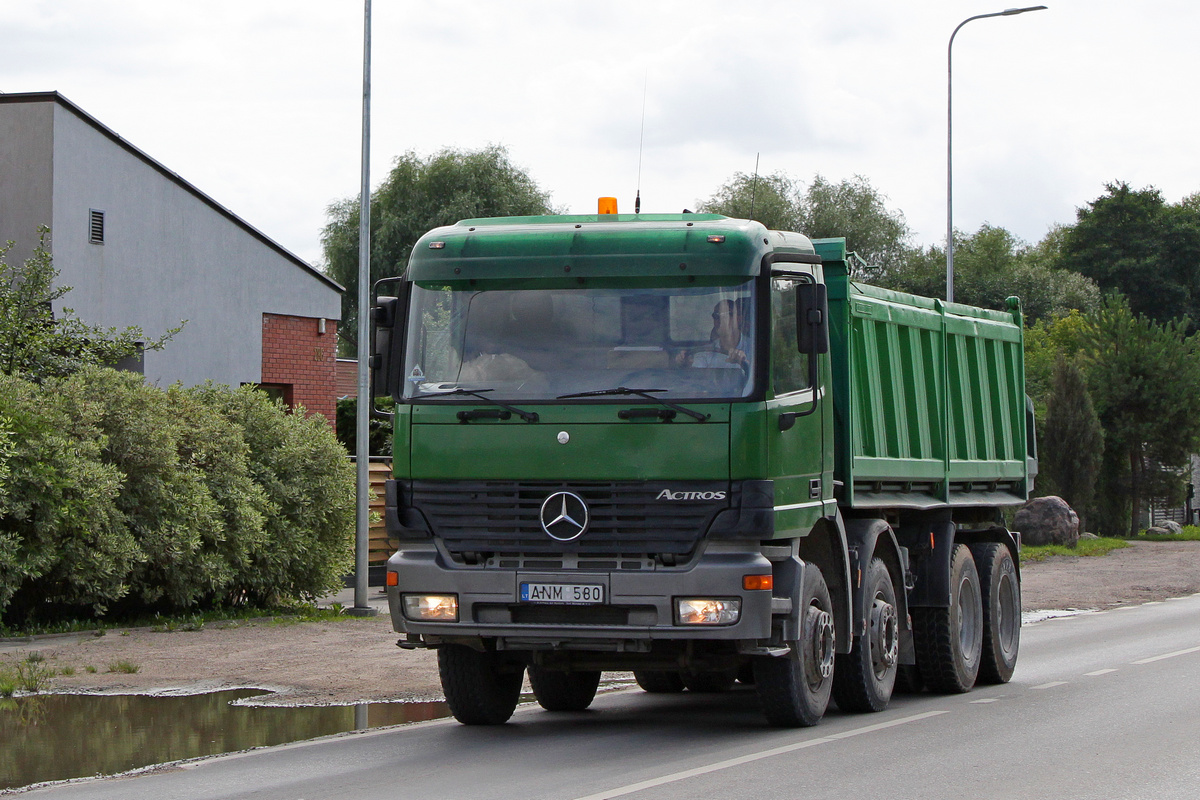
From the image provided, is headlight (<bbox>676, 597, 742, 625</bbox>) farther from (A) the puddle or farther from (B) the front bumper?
(A) the puddle

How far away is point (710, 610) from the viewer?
8.72 m

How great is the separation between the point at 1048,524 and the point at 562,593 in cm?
2778

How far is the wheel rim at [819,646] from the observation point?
9.53m

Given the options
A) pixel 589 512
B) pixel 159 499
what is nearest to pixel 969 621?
pixel 589 512

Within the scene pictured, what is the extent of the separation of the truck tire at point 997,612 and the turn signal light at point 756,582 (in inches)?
195

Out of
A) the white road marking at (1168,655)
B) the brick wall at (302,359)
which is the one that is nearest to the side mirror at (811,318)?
the white road marking at (1168,655)

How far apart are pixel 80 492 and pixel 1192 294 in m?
62.7

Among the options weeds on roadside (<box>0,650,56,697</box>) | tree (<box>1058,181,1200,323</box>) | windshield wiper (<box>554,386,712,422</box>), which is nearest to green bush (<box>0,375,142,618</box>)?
weeds on roadside (<box>0,650,56,697</box>)

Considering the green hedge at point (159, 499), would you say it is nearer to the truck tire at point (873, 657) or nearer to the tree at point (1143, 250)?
the truck tire at point (873, 657)

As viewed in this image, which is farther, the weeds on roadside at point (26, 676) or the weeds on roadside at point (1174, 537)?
the weeds on roadside at point (1174, 537)

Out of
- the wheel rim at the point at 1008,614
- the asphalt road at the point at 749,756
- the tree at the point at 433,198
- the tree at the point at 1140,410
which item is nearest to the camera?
the asphalt road at the point at 749,756

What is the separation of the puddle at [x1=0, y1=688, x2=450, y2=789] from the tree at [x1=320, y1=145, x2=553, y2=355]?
4004 centimetres

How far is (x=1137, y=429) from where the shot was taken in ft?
136

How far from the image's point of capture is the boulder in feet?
113
